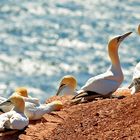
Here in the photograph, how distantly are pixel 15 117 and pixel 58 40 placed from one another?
127 ft

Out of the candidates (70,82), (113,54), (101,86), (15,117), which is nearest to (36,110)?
(15,117)

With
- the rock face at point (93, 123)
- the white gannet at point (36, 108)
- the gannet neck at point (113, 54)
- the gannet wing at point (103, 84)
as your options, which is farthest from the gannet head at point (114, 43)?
the white gannet at point (36, 108)

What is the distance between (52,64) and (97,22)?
953cm

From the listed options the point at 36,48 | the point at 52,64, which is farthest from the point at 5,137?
the point at 36,48

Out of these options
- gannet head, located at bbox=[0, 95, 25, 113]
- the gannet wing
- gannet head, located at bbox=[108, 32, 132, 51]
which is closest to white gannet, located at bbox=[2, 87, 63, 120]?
gannet head, located at bbox=[0, 95, 25, 113]

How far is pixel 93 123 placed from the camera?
12.9m

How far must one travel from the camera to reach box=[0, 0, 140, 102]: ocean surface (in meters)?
43.6

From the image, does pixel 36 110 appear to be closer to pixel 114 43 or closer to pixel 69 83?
pixel 114 43

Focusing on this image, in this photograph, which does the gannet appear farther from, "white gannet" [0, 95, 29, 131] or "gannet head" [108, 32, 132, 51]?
"white gannet" [0, 95, 29, 131]

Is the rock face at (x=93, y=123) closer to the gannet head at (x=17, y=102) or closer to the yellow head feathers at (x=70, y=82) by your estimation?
the gannet head at (x=17, y=102)

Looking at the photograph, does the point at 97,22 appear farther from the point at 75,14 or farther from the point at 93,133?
the point at 93,133

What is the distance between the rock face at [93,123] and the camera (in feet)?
40.6

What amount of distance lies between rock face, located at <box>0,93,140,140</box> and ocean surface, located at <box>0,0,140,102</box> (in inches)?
935

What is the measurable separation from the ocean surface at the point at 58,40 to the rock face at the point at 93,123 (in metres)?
23.8
